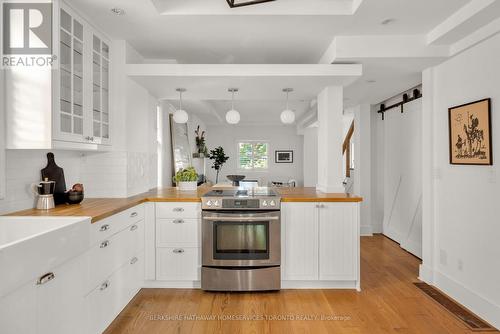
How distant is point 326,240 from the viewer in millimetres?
2938

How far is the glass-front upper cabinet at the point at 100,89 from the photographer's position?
255 cm

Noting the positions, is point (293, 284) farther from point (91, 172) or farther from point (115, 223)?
point (91, 172)

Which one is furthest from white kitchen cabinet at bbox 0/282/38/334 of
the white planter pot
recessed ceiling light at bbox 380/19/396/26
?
recessed ceiling light at bbox 380/19/396/26

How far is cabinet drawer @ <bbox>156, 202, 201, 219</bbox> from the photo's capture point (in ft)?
9.68

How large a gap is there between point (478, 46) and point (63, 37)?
10.5 ft

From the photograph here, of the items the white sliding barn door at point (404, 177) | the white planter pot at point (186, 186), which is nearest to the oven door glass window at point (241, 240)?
the white planter pot at point (186, 186)

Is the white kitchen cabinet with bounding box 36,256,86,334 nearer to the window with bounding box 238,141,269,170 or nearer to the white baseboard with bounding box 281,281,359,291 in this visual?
the white baseboard with bounding box 281,281,359,291

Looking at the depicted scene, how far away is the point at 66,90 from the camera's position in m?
2.15

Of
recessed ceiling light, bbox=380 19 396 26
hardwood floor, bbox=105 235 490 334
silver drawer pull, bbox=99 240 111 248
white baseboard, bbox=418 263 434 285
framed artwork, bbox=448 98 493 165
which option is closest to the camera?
silver drawer pull, bbox=99 240 111 248

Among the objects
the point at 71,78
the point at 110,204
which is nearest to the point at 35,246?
the point at 110,204

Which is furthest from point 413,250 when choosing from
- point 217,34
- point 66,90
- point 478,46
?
point 66,90

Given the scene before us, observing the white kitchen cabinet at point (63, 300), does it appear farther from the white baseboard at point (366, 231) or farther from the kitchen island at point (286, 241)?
the white baseboard at point (366, 231)

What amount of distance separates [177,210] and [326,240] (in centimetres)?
147

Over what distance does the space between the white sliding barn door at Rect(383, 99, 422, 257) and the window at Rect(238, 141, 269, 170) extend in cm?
485
